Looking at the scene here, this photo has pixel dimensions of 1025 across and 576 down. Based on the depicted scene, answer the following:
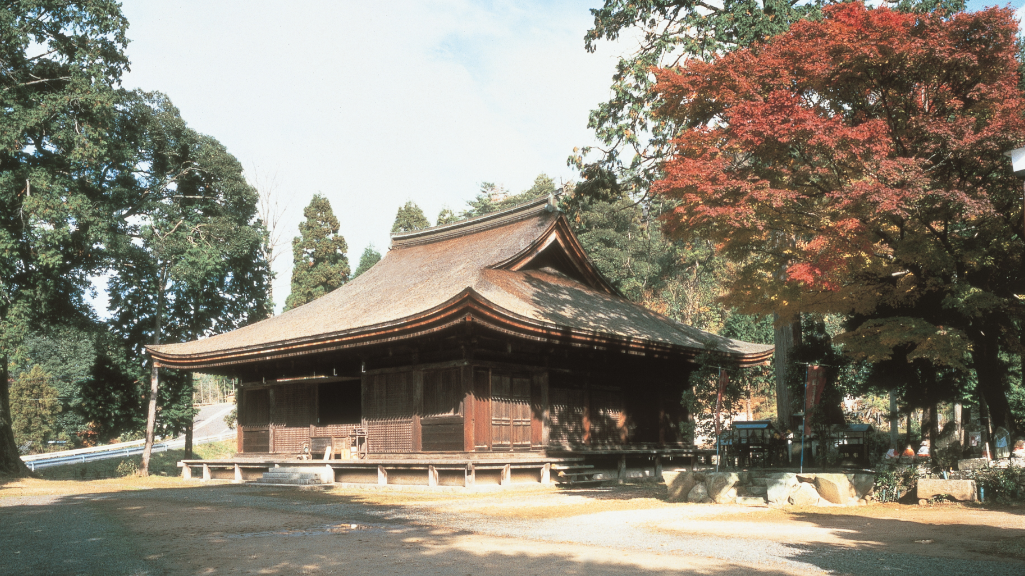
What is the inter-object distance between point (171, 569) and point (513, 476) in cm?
1081

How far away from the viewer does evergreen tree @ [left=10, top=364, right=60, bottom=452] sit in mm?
42469

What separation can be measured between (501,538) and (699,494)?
5783mm

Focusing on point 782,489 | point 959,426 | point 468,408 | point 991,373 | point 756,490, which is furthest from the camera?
point 959,426

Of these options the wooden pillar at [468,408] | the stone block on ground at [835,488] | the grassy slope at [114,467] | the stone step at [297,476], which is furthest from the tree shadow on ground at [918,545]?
the grassy slope at [114,467]

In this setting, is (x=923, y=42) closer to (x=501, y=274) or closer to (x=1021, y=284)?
(x=1021, y=284)

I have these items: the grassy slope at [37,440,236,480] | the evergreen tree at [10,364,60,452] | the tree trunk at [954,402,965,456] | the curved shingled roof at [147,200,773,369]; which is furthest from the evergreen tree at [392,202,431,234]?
the tree trunk at [954,402,965,456]

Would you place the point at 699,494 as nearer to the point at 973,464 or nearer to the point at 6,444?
the point at 973,464

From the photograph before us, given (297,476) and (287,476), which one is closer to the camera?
(297,476)

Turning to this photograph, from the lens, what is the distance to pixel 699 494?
42.3 feet

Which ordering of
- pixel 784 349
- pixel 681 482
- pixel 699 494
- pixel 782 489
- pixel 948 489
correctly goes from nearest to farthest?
pixel 948 489 → pixel 782 489 → pixel 699 494 → pixel 681 482 → pixel 784 349

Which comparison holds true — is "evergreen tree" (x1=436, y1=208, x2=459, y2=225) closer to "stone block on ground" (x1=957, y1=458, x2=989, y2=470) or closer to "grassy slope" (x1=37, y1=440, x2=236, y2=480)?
"grassy slope" (x1=37, y1=440, x2=236, y2=480)

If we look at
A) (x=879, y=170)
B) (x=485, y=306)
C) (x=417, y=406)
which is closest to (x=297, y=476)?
(x=417, y=406)

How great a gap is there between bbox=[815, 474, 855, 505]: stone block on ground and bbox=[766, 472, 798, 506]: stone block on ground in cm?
37

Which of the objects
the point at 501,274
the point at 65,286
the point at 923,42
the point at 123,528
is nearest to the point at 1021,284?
the point at 923,42
